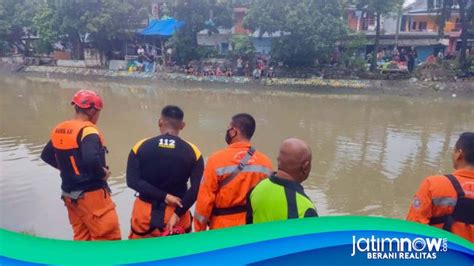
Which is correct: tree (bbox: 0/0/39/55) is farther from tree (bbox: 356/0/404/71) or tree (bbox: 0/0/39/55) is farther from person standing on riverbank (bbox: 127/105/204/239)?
person standing on riverbank (bbox: 127/105/204/239)

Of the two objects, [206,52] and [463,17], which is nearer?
[463,17]

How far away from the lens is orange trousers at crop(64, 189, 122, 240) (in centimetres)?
347

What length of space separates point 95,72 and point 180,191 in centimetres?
2625

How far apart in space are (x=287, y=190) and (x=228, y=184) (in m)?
0.72

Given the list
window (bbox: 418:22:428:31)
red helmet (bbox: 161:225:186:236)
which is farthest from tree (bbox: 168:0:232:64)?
red helmet (bbox: 161:225:186:236)

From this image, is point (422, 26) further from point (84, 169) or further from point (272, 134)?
point (84, 169)

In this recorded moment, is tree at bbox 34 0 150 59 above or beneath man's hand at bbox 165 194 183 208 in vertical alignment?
above

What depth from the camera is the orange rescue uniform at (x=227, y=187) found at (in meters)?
3.02

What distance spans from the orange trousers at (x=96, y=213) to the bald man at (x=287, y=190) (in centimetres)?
155

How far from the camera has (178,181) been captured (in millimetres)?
3322

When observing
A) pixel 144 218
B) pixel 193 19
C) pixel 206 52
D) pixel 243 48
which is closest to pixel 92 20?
pixel 193 19

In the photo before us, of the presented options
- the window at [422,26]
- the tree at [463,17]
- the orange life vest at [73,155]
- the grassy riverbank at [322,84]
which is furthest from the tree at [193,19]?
the orange life vest at [73,155]

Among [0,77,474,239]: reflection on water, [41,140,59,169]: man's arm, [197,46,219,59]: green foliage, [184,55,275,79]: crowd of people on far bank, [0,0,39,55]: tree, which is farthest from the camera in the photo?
[0,0,39,55]: tree

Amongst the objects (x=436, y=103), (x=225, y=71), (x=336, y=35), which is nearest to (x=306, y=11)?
(x=336, y=35)
